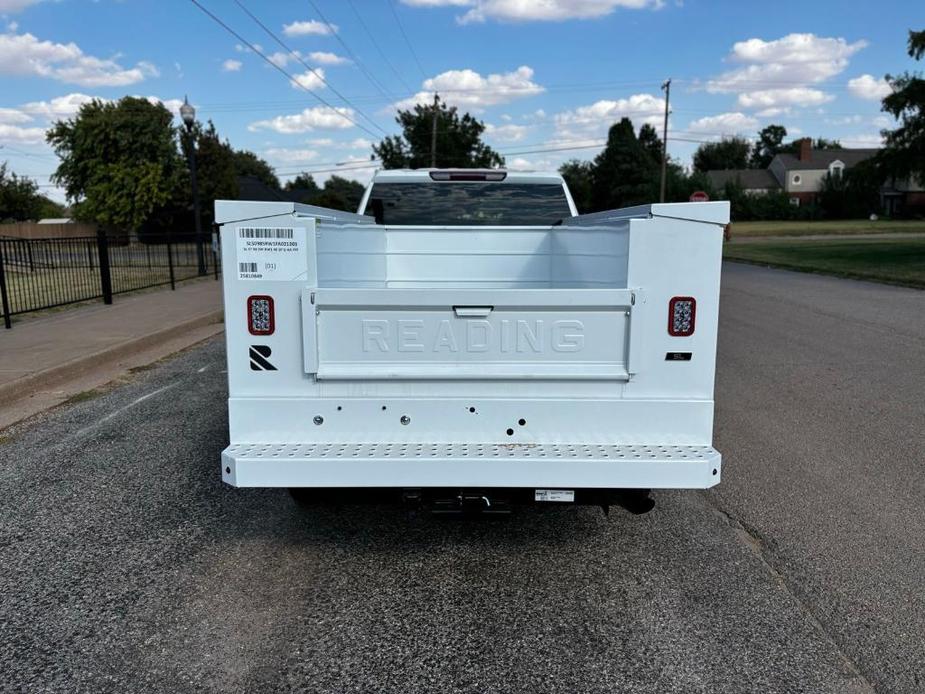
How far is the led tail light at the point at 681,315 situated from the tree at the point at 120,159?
50.7 meters

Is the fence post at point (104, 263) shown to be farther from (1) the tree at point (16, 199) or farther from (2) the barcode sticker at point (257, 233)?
(1) the tree at point (16, 199)

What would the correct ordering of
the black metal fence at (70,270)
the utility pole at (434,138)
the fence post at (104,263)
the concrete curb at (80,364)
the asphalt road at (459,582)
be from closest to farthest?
the asphalt road at (459,582)
the concrete curb at (80,364)
the black metal fence at (70,270)
the fence post at (104,263)
the utility pole at (434,138)

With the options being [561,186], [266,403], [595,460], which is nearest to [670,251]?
[595,460]

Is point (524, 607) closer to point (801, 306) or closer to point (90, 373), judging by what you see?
point (90, 373)

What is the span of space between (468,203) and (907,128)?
29605mm

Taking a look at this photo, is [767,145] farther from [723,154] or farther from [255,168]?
[255,168]

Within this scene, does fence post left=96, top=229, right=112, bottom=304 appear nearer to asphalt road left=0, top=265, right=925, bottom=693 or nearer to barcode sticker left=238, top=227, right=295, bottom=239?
asphalt road left=0, top=265, right=925, bottom=693

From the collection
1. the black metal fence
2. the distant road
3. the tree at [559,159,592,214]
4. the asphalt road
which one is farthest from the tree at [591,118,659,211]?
the asphalt road

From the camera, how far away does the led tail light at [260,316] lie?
3684 mm

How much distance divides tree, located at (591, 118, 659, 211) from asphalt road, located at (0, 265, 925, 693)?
7827cm

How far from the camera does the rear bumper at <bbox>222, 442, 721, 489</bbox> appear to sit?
3555mm

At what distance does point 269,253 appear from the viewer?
3.66 metres

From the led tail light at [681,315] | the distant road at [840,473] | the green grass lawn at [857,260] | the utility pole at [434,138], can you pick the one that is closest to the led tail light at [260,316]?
the led tail light at [681,315]

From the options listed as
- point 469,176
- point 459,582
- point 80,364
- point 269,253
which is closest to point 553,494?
point 459,582
